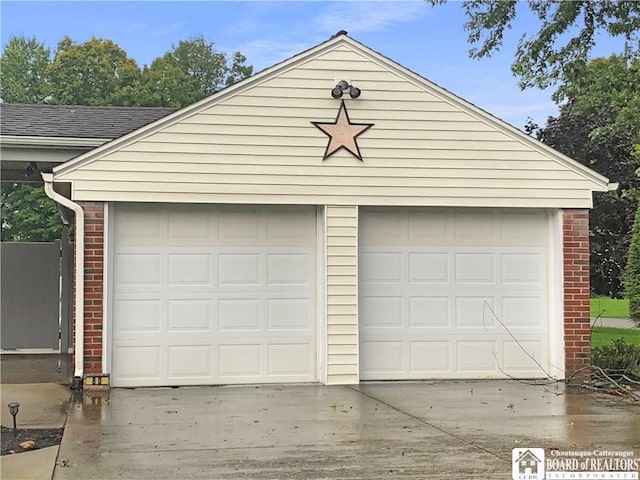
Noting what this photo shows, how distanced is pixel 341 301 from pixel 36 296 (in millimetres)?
6688

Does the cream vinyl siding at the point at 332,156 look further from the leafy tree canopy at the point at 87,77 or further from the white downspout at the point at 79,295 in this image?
the leafy tree canopy at the point at 87,77

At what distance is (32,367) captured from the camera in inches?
475

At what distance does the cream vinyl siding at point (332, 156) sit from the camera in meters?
9.80

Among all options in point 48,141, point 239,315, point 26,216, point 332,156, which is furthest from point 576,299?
point 26,216

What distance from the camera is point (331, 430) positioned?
7.02 meters

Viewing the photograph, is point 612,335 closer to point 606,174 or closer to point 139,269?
point 606,174

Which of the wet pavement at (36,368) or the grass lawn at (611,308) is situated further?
the grass lawn at (611,308)

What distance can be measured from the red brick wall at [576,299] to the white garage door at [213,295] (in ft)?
10.7

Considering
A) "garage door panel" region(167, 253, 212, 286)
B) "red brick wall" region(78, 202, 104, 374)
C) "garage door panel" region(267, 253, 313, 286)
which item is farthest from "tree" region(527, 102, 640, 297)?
"red brick wall" region(78, 202, 104, 374)

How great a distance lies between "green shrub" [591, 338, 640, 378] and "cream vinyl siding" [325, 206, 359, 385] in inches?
132

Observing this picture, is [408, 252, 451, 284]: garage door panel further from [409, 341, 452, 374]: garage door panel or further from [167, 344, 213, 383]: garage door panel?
[167, 344, 213, 383]: garage door panel

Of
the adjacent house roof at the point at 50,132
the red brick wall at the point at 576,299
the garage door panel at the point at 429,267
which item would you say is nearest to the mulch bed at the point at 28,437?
the adjacent house roof at the point at 50,132

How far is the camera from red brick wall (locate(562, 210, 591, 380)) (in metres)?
10.4

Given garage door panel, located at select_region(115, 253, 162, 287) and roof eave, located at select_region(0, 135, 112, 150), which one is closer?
garage door panel, located at select_region(115, 253, 162, 287)
